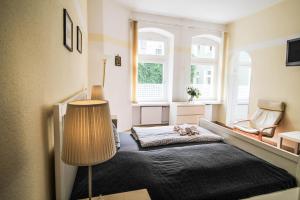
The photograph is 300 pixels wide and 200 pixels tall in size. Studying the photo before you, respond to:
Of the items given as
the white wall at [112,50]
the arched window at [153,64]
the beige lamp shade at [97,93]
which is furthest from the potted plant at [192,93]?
the beige lamp shade at [97,93]

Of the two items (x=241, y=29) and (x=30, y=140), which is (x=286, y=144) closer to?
(x=241, y=29)

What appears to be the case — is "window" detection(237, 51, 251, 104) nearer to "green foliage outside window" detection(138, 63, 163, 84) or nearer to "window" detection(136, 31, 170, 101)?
"window" detection(136, 31, 170, 101)

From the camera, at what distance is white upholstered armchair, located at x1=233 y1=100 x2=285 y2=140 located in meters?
3.50

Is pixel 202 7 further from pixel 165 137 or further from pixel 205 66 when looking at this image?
pixel 165 137

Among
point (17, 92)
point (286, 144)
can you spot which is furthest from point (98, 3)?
point (286, 144)

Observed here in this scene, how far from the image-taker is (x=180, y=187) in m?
1.34

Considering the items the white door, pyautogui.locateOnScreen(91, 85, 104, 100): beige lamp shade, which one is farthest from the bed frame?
the white door

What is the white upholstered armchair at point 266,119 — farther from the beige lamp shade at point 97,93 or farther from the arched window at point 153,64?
the beige lamp shade at point 97,93

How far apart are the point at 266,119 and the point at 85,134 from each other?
4.11 meters

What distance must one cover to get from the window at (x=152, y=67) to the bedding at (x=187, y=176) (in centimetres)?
332

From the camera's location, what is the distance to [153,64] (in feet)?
16.6

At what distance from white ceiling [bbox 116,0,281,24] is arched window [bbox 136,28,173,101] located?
60 cm

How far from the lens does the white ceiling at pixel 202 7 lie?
3824 mm

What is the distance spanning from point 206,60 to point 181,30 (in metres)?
1.24
